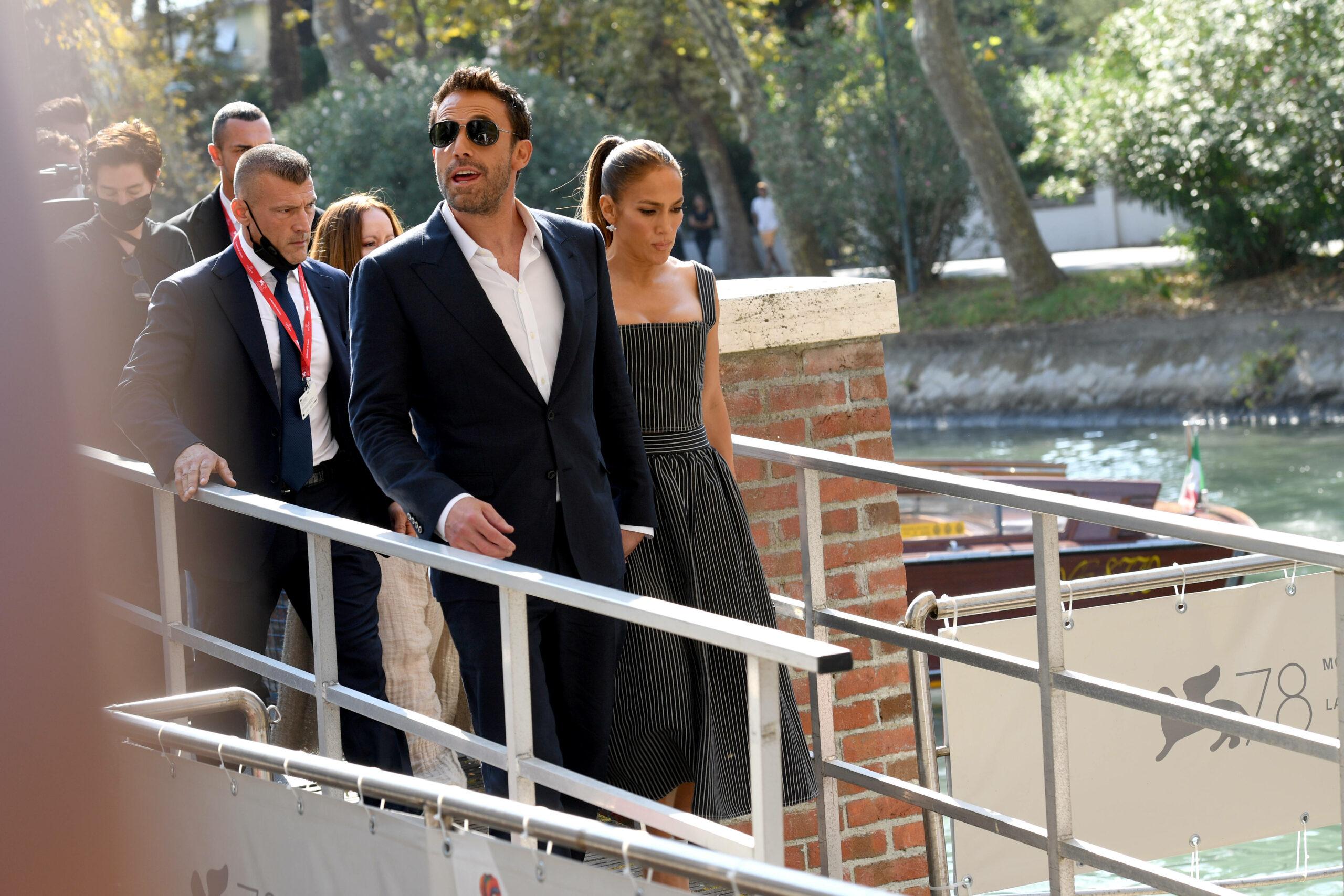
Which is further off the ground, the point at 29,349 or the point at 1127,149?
the point at 1127,149

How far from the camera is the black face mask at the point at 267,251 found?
3.64 metres

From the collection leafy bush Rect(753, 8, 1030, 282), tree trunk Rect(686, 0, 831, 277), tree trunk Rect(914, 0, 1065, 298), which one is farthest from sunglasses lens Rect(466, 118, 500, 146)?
leafy bush Rect(753, 8, 1030, 282)

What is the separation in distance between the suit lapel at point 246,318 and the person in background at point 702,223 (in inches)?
1023

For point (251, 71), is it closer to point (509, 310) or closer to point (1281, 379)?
point (1281, 379)

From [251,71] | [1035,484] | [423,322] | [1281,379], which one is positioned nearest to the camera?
[423,322]

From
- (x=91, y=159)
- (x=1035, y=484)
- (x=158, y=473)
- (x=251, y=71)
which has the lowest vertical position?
(x=1035, y=484)

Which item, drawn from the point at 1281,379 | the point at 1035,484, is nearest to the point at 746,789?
the point at 1035,484

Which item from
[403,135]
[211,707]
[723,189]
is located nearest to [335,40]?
[403,135]

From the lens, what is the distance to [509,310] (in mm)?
3000

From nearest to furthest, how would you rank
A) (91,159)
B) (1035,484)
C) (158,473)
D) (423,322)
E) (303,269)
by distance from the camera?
1. (423,322)
2. (158,473)
3. (303,269)
4. (91,159)
5. (1035,484)

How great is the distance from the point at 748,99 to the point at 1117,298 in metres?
6.96

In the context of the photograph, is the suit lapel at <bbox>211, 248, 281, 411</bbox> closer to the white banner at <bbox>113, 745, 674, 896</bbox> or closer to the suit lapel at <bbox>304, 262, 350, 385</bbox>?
the suit lapel at <bbox>304, 262, 350, 385</bbox>

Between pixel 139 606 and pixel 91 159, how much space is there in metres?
1.32

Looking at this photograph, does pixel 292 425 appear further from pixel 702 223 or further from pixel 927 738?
pixel 702 223
